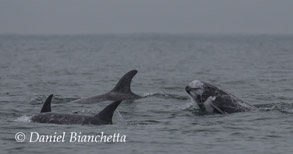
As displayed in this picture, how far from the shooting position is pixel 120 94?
88.1 feet

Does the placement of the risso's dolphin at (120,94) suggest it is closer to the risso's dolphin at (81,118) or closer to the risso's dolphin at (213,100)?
the risso's dolphin at (213,100)

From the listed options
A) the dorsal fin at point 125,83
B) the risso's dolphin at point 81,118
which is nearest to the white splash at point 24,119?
the risso's dolphin at point 81,118

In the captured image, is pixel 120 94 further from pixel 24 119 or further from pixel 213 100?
pixel 24 119

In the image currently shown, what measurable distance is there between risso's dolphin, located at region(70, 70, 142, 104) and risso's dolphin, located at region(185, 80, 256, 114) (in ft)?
12.8

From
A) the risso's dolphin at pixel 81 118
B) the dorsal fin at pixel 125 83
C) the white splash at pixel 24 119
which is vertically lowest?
the white splash at pixel 24 119

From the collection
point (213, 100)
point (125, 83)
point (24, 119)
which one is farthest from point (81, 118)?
point (125, 83)

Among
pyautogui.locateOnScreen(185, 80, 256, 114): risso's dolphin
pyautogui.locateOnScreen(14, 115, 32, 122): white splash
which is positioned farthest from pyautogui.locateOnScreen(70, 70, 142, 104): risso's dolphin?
pyautogui.locateOnScreen(14, 115, 32, 122): white splash

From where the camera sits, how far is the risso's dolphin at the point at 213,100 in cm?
2261

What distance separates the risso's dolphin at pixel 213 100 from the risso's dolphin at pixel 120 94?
391 centimetres

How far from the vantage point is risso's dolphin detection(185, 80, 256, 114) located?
22.6m

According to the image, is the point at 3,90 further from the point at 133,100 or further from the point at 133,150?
the point at 133,150

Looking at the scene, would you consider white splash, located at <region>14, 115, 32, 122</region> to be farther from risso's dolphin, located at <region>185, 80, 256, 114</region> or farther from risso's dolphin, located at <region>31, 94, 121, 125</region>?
risso's dolphin, located at <region>185, 80, 256, 114</region>

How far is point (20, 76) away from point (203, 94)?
21045 millimetres

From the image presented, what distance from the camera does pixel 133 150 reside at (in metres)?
16.8
